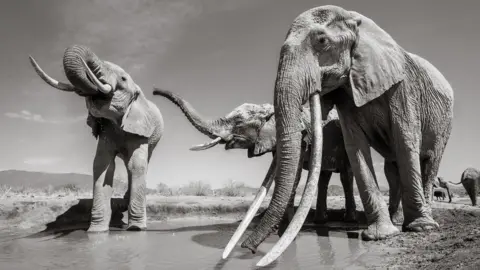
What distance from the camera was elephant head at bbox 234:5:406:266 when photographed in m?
4.22

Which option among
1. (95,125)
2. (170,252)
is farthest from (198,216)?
(170,252)

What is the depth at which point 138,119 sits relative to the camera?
26.4 ft

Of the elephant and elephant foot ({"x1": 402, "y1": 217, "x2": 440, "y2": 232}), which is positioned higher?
the elephant

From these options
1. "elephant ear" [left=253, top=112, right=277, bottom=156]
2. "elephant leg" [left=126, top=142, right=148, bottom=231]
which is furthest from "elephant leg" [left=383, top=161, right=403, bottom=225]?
"elephant leg" [left=126, top=142, right=148, bottom=231]

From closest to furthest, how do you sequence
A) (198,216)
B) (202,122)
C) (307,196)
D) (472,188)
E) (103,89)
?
(307,196)
(103,89)
(202,122)
(198,216)
(472,188)

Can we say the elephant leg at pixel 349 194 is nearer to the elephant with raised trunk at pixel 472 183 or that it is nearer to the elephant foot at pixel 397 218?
the elephant foot at pixel 397 218

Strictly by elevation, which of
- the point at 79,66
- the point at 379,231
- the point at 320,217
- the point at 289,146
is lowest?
the point at 379,231

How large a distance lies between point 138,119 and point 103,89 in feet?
3.57

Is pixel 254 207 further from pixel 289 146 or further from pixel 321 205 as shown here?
pixel 321 205

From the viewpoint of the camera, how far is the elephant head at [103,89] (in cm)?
668

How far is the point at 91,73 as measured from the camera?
6.87m

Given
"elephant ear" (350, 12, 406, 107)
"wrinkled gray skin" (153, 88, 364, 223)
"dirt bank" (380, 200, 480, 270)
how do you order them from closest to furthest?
1. "dirt bank" (380, 200, 480, 270)
2. "elephant ear" (350, 12, 406, 107)
3. "wrinkled gray skin" (153, 88, 364, 223)

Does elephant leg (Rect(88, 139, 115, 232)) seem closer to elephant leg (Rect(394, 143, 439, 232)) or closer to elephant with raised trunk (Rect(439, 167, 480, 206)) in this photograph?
elephant leg (Rect(394, 143, 439, 232))

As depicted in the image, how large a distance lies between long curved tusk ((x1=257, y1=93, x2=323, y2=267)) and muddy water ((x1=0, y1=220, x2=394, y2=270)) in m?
0.20
